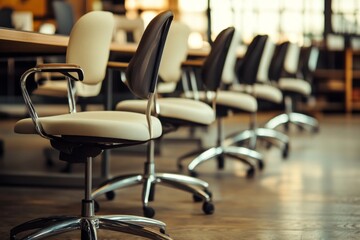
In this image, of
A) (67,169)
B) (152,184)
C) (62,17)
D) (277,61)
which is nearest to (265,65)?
(277,61)

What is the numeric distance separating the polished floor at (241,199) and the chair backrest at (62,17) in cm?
109

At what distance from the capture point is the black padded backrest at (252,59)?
5199 mm

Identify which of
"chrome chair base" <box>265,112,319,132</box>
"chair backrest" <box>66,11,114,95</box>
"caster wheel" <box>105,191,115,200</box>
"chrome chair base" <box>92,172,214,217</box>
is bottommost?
"chrome chair base" <box>265,112,319,132</box>

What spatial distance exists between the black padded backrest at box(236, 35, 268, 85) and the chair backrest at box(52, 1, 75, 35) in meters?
1.81

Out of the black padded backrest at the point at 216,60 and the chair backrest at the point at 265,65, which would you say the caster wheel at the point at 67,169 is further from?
the chair backrest at the point at 265,65

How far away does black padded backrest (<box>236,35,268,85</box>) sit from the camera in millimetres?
5199

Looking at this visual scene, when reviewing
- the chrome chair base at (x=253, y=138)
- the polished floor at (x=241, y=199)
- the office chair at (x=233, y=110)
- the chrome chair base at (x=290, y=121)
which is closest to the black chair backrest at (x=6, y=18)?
the polished floor at (x=241, y=199)

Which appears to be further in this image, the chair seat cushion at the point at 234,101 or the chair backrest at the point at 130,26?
the chair backrest at the point at 130,26

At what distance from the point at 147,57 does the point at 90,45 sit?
1.64 feet

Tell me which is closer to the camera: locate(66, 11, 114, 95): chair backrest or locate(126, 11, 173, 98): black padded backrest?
locate(126, 11, 173, 98): black padded backrest

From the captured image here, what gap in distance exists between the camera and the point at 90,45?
3.09 meters

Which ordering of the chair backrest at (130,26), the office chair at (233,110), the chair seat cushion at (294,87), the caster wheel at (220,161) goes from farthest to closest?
the chair seat cushion at (294,87) → the chair backrest at (130,26) → the caster wheel at (220,161) → the office chair at (233,110)

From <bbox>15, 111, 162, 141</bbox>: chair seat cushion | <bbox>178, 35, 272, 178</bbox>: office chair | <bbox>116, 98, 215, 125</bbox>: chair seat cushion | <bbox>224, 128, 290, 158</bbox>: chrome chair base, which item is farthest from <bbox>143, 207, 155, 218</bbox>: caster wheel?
<bbox>224, 128, 290, 158</bbox>: chrome chair base

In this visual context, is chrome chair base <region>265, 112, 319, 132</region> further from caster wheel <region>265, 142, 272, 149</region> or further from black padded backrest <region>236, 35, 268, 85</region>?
black padded backrest <region>236, 35, 268, 85</region>
